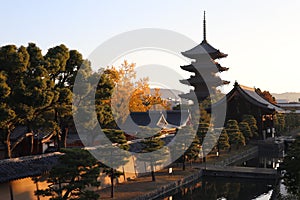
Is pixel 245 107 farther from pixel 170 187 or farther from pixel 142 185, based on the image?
pixel 142 185

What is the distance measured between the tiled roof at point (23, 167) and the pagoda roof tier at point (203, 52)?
138 ft

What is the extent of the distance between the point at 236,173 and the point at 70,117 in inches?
578

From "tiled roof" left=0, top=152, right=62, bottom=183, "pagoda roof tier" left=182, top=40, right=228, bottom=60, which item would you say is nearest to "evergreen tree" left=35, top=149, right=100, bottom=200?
"tiled roof" left=0, top=152, right=62, bottom=183

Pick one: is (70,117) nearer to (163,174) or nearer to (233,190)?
(163,174)

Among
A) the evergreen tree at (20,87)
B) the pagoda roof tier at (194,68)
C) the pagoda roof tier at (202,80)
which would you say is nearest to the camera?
the evergreen tree at (20,87)

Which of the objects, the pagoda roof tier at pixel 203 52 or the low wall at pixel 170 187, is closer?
the low wall at pixel 170 187

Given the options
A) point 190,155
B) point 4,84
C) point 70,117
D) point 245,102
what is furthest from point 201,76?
point 4,84

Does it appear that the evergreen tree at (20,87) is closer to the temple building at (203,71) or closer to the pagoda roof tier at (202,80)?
the temple building at (203,71)

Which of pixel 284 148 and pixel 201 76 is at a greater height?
pixel 201 76

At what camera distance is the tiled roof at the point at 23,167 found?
17.2m

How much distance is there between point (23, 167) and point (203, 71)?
44.3 meters

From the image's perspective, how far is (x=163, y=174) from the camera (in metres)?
28.2

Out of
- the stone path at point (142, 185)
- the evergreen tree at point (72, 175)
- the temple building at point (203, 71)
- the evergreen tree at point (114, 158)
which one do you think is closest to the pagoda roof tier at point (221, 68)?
the temple building at point (203, 71)

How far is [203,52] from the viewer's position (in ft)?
190
